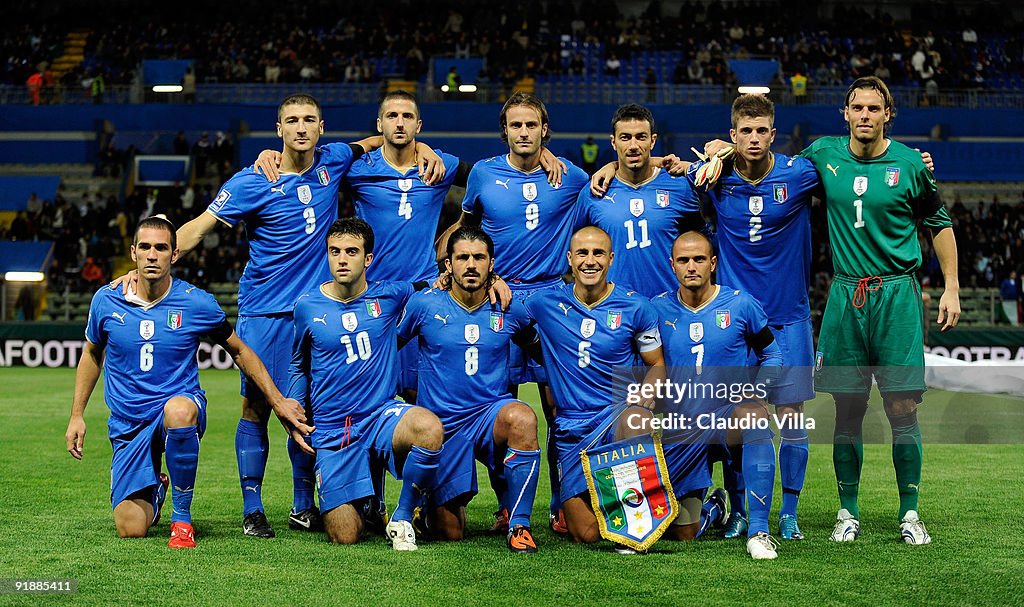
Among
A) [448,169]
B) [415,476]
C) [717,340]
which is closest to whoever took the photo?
[415,476]

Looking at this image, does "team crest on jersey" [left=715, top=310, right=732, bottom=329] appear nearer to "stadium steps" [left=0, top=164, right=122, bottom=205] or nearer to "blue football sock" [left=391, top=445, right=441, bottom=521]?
"blue football sock" [left=391, top=445, right=441, bottom=521]

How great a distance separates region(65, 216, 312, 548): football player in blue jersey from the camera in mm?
5430

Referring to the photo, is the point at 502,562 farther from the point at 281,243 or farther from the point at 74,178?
the point at 74,178

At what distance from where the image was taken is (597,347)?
5.48m

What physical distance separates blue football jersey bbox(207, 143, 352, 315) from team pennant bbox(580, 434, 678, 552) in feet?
6.28

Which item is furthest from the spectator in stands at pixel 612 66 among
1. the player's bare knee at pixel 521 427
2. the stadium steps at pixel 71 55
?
the player's bare knee at pixel 521 427

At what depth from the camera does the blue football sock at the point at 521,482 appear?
17.2ft

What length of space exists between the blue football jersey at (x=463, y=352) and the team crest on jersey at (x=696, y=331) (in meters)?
0.83

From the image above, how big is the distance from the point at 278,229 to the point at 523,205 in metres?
1.37

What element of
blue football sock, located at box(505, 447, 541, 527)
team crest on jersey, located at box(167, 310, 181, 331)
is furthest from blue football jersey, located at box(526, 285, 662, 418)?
team crest on jersey, located at box(167, 310, 181, 331)

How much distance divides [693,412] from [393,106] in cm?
237

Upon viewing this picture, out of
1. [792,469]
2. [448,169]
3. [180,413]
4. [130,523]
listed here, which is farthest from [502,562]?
[448,169]

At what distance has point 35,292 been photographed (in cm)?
2008

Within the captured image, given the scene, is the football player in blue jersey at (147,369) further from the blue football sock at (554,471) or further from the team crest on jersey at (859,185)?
the team crest on jersey at (859,185)
